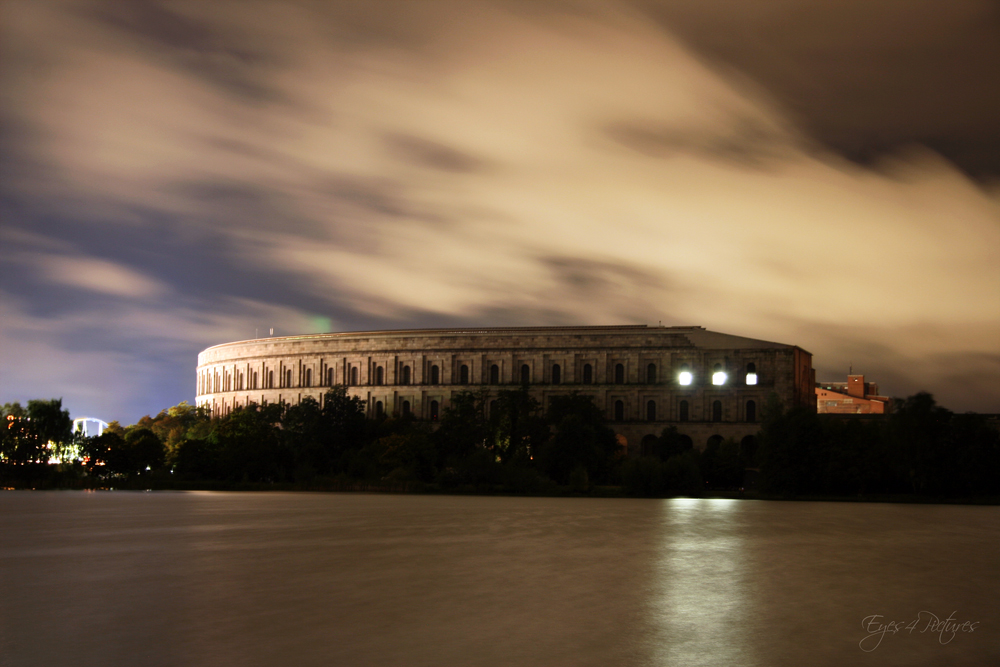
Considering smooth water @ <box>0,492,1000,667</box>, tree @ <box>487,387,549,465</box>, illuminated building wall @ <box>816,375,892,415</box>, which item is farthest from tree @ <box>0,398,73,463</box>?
illuminated building wall @ <box>816,375,892,415</box>

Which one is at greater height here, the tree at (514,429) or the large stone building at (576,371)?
the large stone building at (576,371)

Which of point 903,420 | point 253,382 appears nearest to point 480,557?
point 903,420

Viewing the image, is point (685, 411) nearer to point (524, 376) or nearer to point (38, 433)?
point (524, 376)

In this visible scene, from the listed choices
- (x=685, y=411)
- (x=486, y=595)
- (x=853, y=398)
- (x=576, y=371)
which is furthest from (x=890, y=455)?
(x=853, y=398)

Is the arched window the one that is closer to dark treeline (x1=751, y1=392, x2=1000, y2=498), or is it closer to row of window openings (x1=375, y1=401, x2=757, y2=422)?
row of window openings (x1=375, y1=401, x2=757, y2=422)

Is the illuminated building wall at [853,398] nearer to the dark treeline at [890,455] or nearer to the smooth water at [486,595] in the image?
the dark treeline at [890,455]

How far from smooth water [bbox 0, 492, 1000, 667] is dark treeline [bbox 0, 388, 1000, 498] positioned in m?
29.2

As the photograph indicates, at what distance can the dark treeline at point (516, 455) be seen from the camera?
5725cm

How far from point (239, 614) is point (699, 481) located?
5321cm
